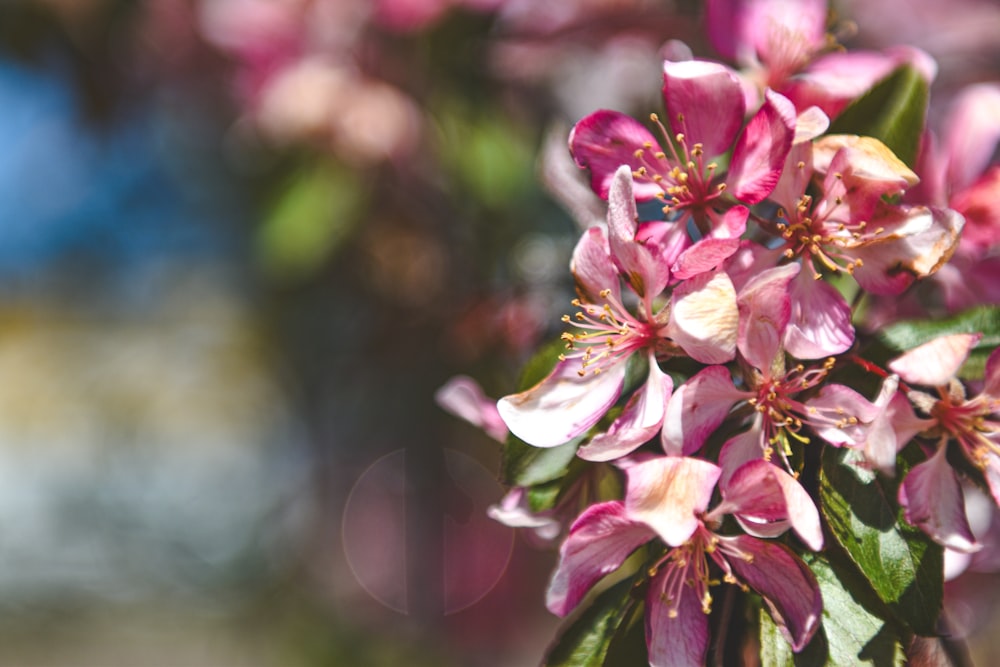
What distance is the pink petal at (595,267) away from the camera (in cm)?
49

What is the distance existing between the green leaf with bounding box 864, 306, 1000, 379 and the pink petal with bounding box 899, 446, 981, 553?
0.07 m

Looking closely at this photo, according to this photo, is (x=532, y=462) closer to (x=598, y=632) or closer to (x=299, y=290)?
(x=598, y=632)

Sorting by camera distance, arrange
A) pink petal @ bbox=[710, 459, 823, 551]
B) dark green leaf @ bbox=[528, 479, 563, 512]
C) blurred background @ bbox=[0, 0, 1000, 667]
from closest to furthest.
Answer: pink petal @ bbox=[710, 459, 823, 551], dark green leaf @ bbox=[528, 479, 563, 512], blurred background @ bbox=[0, 0, 1000, 667]

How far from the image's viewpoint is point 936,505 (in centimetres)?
44

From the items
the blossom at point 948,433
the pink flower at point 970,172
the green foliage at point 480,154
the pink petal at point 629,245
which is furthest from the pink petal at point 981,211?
the green foliage at point 480,154

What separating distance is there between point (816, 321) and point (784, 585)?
13cm

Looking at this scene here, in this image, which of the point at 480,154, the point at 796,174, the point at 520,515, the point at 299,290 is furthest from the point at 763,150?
the point at 299,290

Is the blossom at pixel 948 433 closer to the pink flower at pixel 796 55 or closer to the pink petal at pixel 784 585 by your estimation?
the pink petal at pixel 784 585

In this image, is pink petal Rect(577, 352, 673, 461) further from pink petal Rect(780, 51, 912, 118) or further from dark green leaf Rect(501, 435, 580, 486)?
pink petal Rect(780, 51, 912, 118)

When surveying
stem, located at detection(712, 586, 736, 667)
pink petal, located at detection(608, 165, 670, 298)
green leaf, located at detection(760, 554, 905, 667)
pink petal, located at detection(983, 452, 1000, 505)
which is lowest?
stem, located at detection(712, 586, 736, 667)

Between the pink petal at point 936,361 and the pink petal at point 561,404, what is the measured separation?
5.4 inches

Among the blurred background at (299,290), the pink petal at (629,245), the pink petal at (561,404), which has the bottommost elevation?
the blurred background at (299,290)

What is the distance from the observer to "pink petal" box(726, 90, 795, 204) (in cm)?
45

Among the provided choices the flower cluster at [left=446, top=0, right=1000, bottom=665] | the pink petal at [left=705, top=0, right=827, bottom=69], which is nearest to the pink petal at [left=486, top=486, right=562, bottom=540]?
the flower cluster at [left=446, top=0, right=1000, bottom=665]
